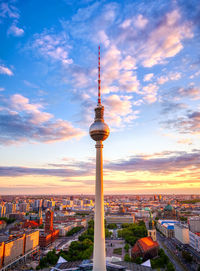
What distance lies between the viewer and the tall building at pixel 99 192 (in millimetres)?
24094

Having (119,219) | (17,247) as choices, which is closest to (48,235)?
(17,247)

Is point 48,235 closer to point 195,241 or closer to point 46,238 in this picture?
point 46,238

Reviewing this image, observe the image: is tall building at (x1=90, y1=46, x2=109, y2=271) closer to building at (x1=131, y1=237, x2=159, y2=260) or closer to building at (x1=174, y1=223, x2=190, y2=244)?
building at (x1=131, y1=237, x2=159, y2=260)

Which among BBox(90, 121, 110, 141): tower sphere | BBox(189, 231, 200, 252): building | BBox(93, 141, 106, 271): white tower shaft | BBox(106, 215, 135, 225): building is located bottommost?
BBox(106, 215, 135, 225): building

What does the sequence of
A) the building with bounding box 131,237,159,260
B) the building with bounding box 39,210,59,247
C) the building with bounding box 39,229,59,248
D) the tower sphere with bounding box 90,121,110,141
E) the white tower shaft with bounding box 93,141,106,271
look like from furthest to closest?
the building with bounding box 39,210,59,247, the building with bounding box 39,229,59,248, the building with bounding box 131,237,159,260, the tower sphere with bounding box 90,121,110,141, the white tower shaft with bounding box 93,141,106,271

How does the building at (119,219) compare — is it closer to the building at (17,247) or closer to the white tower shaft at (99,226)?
the building at (17,247)

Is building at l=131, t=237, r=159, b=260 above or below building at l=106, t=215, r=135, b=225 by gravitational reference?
above

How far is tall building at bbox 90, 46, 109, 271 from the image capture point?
24.1 metres

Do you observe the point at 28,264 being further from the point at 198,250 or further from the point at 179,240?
the point at 179,240

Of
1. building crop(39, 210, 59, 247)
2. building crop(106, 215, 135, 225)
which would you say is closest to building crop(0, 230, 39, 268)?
building crop(39, 210, 59, 247)

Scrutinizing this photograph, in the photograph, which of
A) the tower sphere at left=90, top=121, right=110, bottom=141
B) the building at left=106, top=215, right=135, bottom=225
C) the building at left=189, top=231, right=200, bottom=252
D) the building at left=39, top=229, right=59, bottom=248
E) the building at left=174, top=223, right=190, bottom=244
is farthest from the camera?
the building at left=106, top=215, right=135, bottom=225

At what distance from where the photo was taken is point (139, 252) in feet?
154

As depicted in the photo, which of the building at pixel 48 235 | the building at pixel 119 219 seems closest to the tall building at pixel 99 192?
the building at pixel 48 235

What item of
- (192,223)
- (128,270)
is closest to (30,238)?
(128,270)
